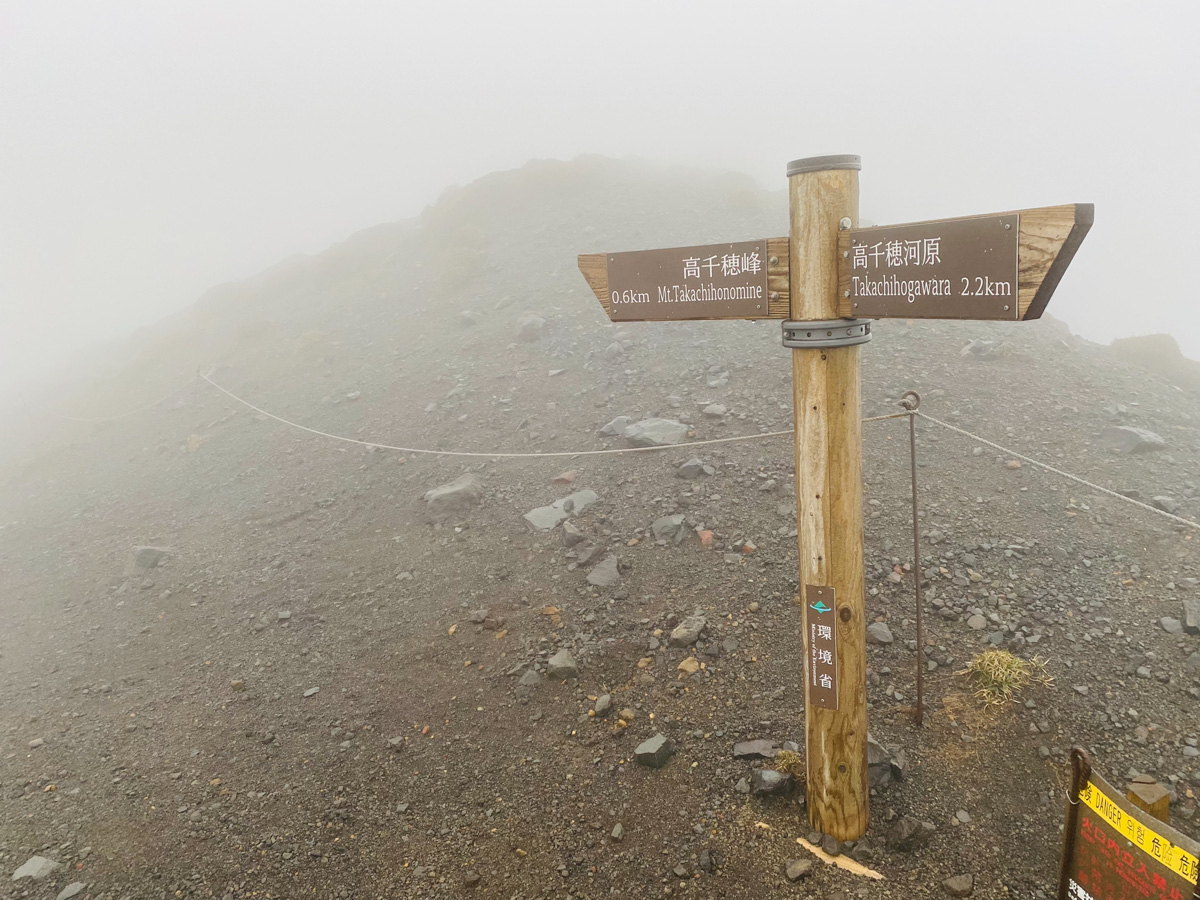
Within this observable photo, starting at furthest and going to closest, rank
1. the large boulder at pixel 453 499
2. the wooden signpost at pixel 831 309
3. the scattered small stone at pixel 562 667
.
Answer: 1. the large boulder at pixel 453 499
2. the scattered small stone at pixel 562 667
3. the wooden signpost at pixel 831 309

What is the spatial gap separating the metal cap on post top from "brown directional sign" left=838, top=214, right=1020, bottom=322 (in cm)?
34

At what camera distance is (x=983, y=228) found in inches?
102

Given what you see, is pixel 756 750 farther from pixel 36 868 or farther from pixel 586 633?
pixel 36 868

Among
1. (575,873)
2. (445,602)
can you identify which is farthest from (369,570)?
(575,873)

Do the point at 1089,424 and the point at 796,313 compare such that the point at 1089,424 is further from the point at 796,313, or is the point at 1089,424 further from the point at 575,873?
the point at 575,873

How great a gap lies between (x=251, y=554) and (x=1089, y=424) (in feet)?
34.5

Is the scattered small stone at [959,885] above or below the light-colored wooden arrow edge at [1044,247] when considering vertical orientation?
below

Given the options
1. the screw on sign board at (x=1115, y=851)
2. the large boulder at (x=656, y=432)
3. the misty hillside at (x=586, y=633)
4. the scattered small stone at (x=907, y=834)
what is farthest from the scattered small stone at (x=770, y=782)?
the large boulder at (x=656, y=432)

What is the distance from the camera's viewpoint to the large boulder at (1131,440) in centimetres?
780

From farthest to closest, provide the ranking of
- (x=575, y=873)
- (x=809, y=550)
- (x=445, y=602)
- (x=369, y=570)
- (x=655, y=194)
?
(x=655, y=194) → (x=369, y=570) → (x=445, y=602) → (x=575, y=873) → (x=809, y=550)

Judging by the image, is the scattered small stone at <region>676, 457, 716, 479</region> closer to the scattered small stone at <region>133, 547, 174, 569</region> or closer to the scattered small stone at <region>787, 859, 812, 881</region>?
the scattered small stone at <region>787, 859, 812, 881</region>

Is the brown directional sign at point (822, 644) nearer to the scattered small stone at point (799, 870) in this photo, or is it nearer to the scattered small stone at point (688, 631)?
the scattered small stone at point (799, 870)

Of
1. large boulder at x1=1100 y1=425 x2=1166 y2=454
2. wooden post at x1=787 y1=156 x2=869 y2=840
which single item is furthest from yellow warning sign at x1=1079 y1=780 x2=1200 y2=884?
large boulder at x1=1100 y1=425 x2=1166 y2=454

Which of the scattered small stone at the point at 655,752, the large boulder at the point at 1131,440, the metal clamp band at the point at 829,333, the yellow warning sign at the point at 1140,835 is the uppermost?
the metal clamp band at the point at 829,333
